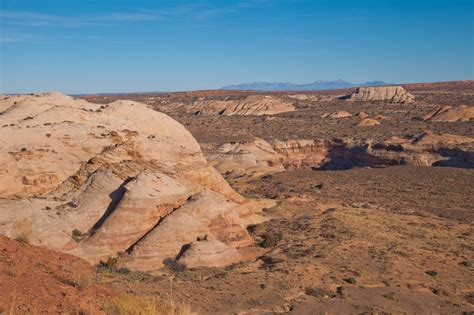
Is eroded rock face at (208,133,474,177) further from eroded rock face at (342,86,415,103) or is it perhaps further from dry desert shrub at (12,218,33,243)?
eroded rock face at (342,86,415,103)

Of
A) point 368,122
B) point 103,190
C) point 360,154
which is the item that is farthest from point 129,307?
point 368,122

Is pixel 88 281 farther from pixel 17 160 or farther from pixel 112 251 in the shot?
pixel 17 160

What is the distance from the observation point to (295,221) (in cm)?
2508

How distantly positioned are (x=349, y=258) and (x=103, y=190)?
394 inches

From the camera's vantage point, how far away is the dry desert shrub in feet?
55.1

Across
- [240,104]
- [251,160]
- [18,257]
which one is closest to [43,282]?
[18,257]

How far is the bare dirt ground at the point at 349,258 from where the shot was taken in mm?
15180

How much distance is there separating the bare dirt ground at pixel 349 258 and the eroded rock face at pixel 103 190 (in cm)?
169

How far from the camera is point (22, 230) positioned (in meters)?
17.0

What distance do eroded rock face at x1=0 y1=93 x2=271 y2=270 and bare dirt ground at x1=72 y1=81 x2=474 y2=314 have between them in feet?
5.55

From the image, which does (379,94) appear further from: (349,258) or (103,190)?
(103,190)

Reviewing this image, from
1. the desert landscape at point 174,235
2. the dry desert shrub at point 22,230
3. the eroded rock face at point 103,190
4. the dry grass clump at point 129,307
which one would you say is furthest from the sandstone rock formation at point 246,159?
the dry grass clump at point 129,307

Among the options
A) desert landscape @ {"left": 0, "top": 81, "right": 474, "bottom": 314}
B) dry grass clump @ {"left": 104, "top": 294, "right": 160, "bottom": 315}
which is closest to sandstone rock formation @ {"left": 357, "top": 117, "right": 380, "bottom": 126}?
desert landscape @ {"left": 0, "top": 81, "right": 474, "bottom": 314}

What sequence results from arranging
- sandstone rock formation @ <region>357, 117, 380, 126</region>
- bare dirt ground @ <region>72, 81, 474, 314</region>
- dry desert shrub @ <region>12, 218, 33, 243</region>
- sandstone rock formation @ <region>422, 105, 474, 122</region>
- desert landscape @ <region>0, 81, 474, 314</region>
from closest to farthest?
1. desert landscape @ <region>0, 81, 474, 314</region>
2. bare dirt ground @ <region>72, 81, 474, 314</region>
3. dry desert shrub @ <region>12, 218, 33, 243</region>
4. sandstone rock formation @ <region>422, 105, 474, 122</region>
5. sandstone rock formation @ <region>357, 117, 380, 126</region>
